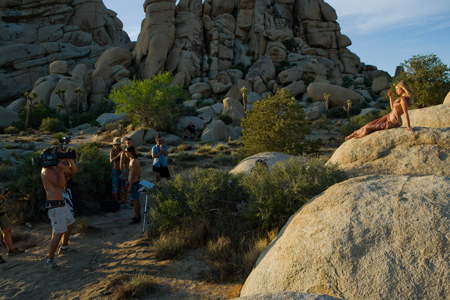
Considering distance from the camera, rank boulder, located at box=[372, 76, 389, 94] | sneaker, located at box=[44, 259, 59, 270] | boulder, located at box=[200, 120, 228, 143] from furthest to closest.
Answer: boulder, located at box=[372, 76, 389, 94] → boulder, located at box=[200, 120, 228, 143] → sneaker, located at box=[44, 259, 59, 270]

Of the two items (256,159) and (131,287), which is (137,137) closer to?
(256,159)

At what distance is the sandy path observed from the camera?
523 cm

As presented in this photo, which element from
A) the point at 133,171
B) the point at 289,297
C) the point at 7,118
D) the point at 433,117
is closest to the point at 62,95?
the point at 7,118

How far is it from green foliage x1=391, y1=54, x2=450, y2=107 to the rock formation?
40.5 m

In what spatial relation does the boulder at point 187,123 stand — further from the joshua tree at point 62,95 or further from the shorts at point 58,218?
the shorts at point 58,218

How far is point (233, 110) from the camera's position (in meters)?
33.3

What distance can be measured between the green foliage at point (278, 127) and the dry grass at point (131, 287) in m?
9.89

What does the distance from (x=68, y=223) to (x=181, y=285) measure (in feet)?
9.05

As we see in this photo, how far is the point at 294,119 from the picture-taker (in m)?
14.6

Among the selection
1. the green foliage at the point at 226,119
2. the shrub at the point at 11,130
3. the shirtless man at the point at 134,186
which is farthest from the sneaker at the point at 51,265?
the shrub at the point at 11,130

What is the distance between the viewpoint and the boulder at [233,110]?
108 feet

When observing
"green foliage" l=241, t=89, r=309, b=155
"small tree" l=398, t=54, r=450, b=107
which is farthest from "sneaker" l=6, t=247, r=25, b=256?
"small tree" l=398, t=54, r=450, b=107

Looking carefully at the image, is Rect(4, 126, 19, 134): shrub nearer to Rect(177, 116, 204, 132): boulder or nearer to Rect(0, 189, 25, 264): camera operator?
Rect(177, 116, 204, 132): boulder

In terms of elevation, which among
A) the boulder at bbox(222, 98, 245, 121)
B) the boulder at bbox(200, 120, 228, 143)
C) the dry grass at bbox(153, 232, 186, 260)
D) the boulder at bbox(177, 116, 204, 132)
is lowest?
the dry grass at bbox(153, 232, 186, 260)
